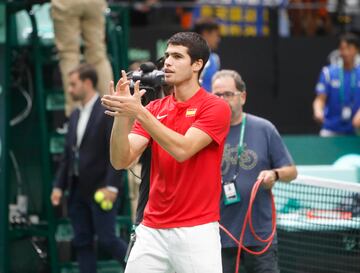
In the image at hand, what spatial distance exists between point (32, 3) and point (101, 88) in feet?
4.74

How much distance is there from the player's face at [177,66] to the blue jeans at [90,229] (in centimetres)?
366

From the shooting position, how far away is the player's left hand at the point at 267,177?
7.88 metres

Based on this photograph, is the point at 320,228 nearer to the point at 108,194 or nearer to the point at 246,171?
the point at 246,171

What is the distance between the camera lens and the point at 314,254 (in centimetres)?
902

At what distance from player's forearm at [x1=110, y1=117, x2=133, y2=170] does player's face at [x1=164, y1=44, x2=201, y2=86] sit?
397mm

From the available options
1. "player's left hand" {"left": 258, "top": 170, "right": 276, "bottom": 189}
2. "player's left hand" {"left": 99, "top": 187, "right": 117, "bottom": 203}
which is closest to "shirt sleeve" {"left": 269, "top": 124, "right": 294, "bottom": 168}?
"player's left hand" {"left": 258, "top": 170, "right": 276, "bottom": 189}

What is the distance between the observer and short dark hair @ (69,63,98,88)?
10.3 meters

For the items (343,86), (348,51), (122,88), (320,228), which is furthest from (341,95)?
(122,88)

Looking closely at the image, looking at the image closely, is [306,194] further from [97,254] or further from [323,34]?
[323,34]

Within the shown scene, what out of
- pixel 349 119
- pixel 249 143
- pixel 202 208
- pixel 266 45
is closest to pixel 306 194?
pixel 249 143

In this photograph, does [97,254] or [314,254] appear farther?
[97,254]

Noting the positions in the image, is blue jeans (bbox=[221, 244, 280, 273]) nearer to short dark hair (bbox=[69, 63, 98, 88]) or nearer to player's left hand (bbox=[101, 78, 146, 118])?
player's left hand (bbox=[101, 78, 146, 118])

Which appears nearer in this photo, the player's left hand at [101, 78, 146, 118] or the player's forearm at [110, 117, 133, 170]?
the player's left hand at [101, 78, 146, 118]

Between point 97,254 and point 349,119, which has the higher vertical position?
point 349,119
